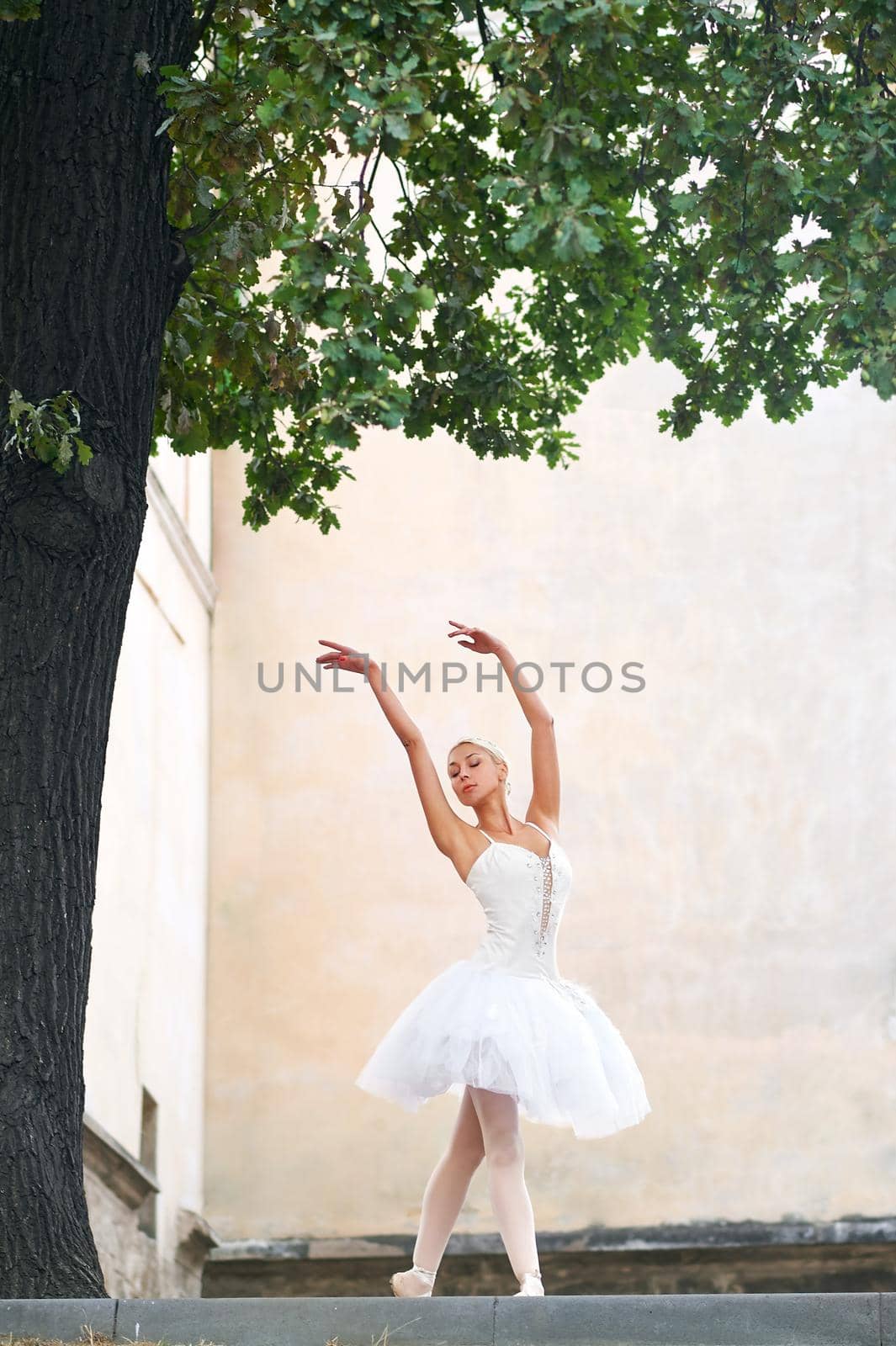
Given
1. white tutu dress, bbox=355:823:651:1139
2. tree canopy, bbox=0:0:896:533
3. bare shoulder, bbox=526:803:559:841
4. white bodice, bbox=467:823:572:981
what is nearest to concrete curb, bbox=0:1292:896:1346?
white tutu dress, bbox=355:823:651:1139

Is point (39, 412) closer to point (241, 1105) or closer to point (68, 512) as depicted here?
point (68, 512)

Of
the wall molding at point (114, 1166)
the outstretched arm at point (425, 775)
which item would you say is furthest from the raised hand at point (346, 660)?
the wall molding at point (114, 1166)

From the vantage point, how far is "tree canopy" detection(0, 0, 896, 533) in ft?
16.7

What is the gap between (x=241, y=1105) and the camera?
1479cm

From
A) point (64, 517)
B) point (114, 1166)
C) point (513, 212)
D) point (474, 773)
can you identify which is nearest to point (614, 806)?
point (114, 1166)

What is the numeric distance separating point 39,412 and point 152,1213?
28.3 feet

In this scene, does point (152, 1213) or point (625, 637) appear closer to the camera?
point (152, 1213)

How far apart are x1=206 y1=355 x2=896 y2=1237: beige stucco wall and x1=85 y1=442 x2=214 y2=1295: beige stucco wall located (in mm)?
539

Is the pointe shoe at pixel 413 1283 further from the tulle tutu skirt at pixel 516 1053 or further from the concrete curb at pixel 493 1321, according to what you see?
the concrete curb at pixel 493 1321

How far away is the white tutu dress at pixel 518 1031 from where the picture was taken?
17.7 ft

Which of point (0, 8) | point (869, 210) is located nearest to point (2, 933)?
point (0, 8)

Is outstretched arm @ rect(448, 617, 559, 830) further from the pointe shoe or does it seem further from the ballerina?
the pointe shoe

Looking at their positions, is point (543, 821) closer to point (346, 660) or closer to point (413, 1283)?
point (346, 660)

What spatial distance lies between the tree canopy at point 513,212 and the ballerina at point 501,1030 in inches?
50.2
